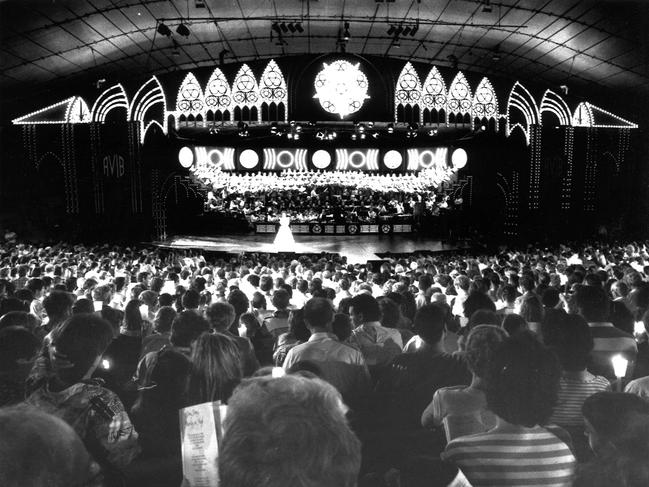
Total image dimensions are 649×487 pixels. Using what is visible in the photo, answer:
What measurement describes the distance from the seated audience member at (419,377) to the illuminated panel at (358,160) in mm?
21863

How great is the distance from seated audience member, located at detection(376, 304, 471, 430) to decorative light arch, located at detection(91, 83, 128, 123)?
20663 mm

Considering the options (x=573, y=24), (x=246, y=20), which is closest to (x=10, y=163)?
(x=246, y=20)

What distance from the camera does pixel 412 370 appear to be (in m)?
3.59

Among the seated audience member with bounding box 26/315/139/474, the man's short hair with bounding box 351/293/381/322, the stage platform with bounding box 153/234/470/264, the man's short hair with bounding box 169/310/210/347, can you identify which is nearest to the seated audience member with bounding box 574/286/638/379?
the man's short hair with bounding box 351/293/381/322

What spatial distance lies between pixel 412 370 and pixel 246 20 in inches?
649

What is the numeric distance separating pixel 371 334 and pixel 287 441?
3.54 meters

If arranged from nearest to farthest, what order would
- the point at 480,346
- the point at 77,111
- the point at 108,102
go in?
the point at 480,346 < the point at 77,111 < the point at 108,102

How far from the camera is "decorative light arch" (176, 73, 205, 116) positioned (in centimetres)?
2309

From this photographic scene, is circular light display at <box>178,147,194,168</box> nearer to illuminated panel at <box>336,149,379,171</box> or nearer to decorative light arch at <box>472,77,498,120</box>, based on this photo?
illuminated panel at <box>336,149,379,171</box>

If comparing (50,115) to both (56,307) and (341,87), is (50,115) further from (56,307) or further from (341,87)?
(56,307)

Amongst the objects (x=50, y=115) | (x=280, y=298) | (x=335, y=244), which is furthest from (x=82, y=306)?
(x=50, y=115)

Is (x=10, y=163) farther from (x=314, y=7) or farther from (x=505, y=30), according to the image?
(x=505, y=30)

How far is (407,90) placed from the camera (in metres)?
23.2

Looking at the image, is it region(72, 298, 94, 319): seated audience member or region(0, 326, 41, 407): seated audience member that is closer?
region(0, 326, 41, 407): seated audience member
